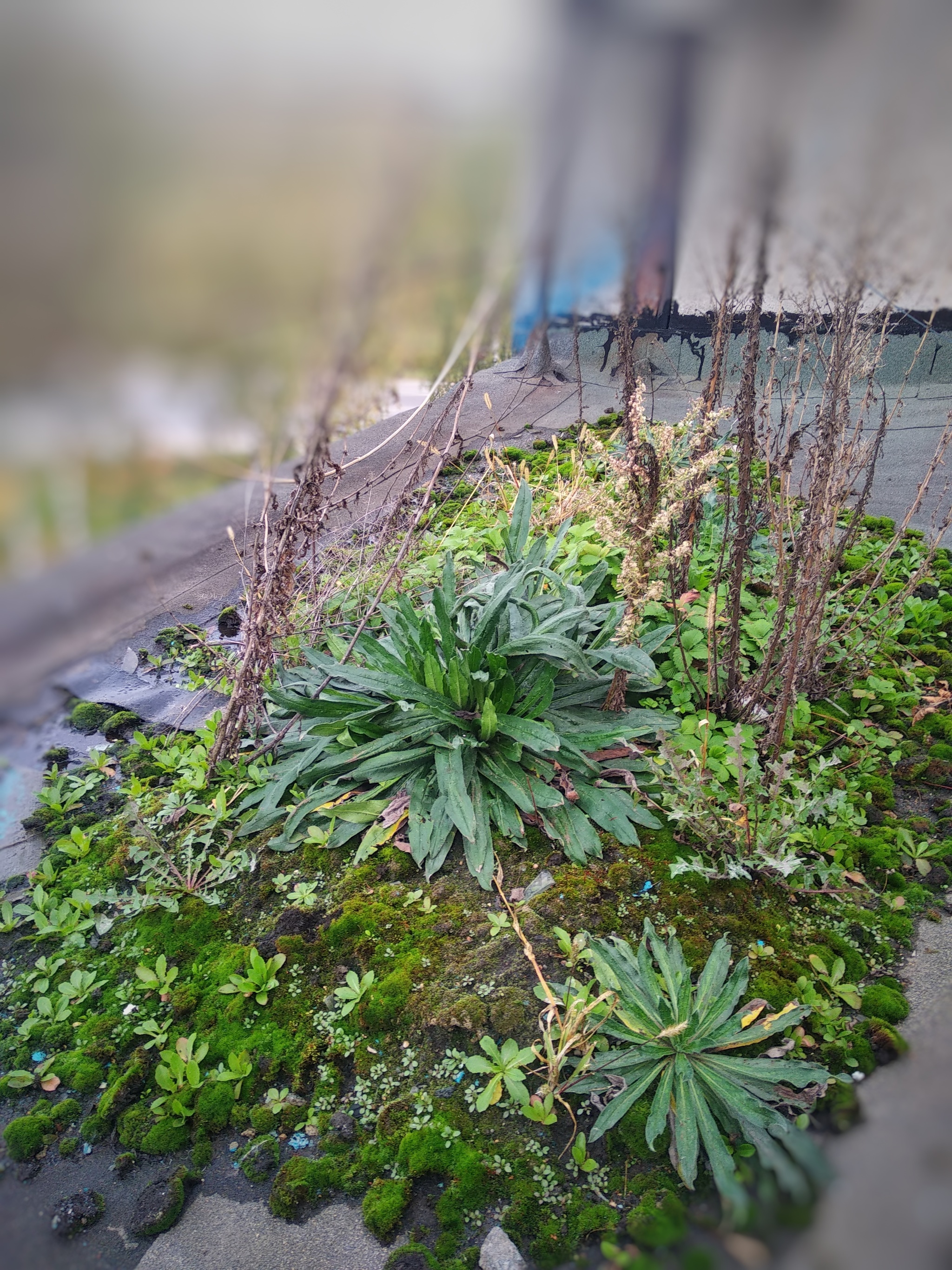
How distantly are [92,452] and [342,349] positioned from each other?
0.73 feet

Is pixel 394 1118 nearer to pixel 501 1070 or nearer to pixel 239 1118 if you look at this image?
pixel 501 1070

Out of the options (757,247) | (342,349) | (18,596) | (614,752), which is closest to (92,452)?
(18,596)

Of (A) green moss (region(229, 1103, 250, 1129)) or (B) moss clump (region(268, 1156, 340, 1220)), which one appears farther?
(A) green moss (region(229, 1103, 250, 1129))

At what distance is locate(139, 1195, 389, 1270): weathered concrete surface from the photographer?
5.03 ft

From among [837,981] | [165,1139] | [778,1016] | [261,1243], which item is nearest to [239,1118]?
[165,1139]

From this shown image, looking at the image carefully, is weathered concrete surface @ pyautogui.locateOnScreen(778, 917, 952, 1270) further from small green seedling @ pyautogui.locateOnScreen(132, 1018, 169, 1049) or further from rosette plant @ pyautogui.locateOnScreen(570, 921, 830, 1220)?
small green seedling @ pyautogui.locateOnScreen(132, 1018, 169, 1049)

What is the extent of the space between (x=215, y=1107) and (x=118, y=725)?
5.89ft

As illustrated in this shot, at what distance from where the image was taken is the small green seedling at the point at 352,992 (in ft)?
6.45

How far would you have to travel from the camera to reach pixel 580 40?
62 cm

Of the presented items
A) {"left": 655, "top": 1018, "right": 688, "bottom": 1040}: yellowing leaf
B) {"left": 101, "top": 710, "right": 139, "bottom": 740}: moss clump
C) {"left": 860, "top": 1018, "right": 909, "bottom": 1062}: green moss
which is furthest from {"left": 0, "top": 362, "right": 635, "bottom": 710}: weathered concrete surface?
{"left": 101, "top": 710, "right": 139, "bottom": 740}: moss clump

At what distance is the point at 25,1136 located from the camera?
68.8 inches

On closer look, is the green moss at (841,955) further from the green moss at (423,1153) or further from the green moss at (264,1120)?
the green moss at (264,1120)

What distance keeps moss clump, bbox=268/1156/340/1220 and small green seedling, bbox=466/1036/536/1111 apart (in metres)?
0.36

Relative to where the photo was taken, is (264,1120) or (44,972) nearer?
(264,1120)
